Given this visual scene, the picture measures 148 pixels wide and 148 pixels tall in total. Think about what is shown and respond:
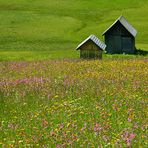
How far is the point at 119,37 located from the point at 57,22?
25.6 m

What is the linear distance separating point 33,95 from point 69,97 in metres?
1.27

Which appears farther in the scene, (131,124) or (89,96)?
(89,96)

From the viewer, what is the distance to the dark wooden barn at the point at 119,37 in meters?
56.8

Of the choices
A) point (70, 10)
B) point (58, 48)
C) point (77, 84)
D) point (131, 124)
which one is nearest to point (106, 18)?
point (70, 10)

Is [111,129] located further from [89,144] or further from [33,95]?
[33,95]

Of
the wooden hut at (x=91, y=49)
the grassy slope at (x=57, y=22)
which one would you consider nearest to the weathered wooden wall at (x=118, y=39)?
the grassy slope at (x=57, y=22)

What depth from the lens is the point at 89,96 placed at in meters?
12.4

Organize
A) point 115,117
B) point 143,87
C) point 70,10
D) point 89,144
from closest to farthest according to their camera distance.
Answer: point 89,144, point 115,117, point 143,87, point 70,10

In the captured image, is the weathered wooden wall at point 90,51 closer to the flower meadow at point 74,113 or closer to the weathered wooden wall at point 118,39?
the weathered wooden wall at point 118,39

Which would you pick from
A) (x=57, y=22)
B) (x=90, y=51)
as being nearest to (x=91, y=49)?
(x=90, y=51)

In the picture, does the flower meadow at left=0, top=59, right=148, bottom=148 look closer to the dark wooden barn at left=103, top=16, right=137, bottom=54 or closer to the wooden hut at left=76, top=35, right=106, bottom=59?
the wooden hut at left=76, top=35, right=106, bottom=59

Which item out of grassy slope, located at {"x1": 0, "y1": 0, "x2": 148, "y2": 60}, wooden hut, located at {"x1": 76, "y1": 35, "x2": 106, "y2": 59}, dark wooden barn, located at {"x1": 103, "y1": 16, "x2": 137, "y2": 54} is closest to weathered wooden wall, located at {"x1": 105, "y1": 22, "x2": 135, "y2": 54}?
dark wooden barn, located at {"x1": 103, "y1": 16, "x2": 137, "y2": 54}

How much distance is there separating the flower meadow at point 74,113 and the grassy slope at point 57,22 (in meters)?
34.1

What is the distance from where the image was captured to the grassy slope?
2469 inches
